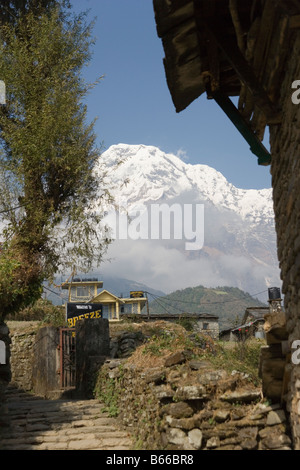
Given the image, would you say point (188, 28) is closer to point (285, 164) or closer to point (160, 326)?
point (285, 164)

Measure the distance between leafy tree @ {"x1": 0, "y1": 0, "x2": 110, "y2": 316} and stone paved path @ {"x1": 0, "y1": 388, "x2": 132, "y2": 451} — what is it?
8.36 ft

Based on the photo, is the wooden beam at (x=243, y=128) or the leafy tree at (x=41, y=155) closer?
the wooden beam at (x=243, y=128)

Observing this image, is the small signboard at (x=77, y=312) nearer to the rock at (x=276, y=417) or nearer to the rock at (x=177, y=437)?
the rock at (x=177, y=437)

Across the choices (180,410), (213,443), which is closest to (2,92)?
(180,410)

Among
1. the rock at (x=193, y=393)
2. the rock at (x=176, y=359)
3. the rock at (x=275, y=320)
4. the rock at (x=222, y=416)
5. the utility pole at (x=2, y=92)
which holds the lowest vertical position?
the rock at (x=222, y=416)

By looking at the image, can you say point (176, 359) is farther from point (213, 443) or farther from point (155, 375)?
point (213, 443)

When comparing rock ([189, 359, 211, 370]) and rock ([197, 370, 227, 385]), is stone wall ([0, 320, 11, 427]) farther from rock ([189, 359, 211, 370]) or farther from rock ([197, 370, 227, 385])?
rock ([197, 370, 227, 385])

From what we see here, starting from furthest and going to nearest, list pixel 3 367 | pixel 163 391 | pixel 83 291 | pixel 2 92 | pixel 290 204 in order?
1. pixel 83 291
2. pixel 2 92
3. pixel 3 367
4. pixel 163 391
5. pixel 290 204

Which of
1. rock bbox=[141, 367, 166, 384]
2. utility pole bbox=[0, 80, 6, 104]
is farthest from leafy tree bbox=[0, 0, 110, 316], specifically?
rock bbox=[141, 367, 166, 384]

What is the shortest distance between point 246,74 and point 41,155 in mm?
8004

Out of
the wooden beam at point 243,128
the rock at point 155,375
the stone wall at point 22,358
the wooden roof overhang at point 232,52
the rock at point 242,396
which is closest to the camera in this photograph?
the wooden roof overhang at point 232,52

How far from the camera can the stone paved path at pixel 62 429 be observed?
8.14m

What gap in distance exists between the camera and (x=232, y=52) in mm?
4941

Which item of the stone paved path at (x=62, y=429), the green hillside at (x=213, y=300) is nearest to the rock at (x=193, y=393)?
the stone paved path at (x=62, y=429)
